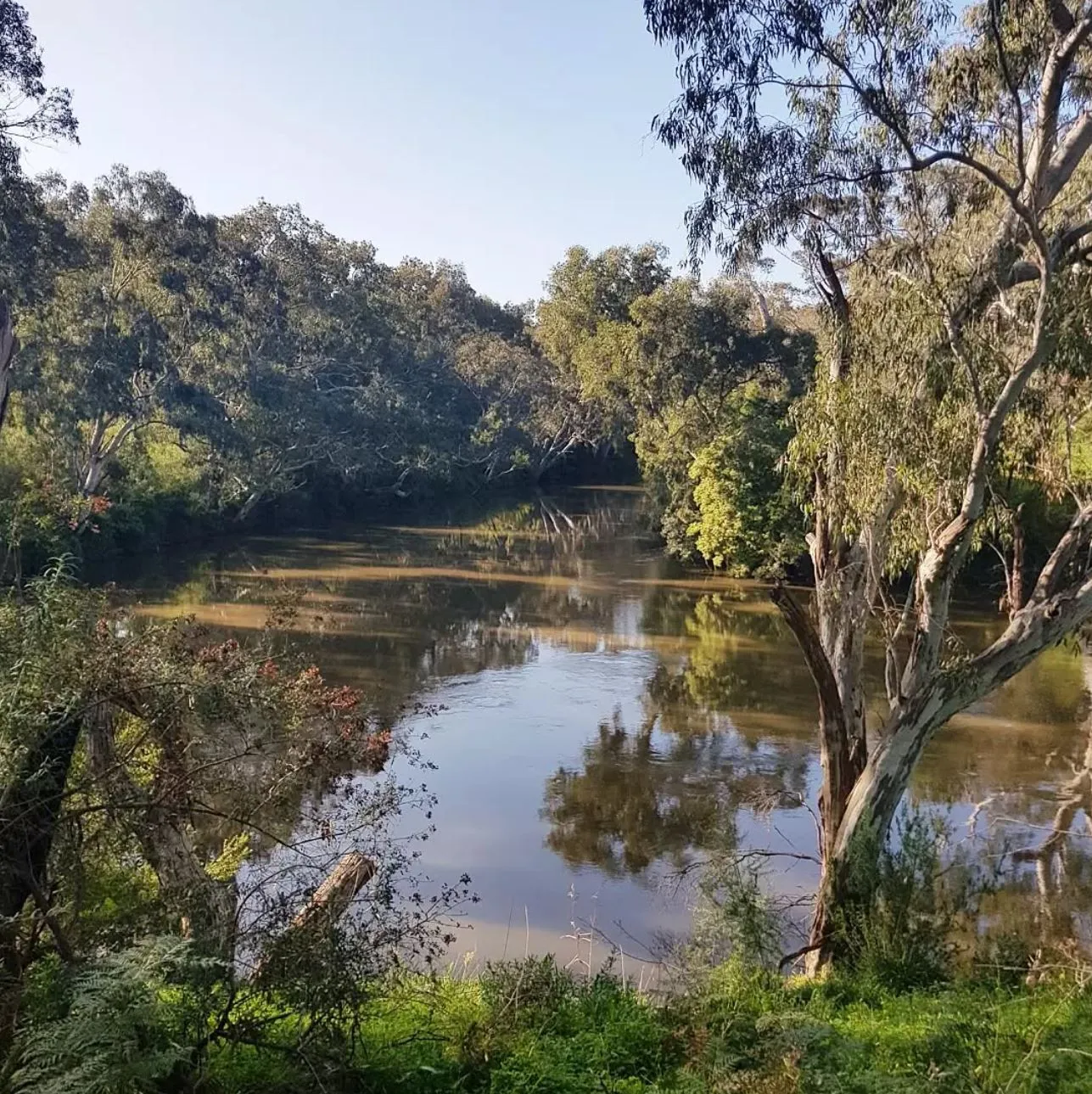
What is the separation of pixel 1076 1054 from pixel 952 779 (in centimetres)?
704

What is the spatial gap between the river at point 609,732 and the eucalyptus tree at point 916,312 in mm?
1124

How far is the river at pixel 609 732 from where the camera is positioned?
7.83 meters

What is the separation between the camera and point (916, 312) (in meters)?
6.36

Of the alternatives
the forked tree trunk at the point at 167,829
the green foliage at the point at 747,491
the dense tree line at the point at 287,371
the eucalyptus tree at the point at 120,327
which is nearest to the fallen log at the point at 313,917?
the forked tree trunk at the point at 167,829

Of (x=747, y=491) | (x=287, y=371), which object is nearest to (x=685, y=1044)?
(x=747, y=491)

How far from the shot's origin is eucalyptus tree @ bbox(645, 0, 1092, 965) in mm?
5977

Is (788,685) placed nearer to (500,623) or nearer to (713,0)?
(500,623)

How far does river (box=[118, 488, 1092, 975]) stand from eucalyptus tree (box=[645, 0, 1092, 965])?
3.69 feet

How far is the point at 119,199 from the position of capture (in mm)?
22453

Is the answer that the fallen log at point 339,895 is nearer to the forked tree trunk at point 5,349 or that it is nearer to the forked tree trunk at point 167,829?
the forked tree trunk at point 167,829

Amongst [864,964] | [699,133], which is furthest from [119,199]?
[864,964]

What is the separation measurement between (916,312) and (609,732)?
22.1 ft

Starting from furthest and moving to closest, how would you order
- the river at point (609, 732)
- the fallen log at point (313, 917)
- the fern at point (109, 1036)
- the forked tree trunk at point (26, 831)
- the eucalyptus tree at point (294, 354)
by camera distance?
the eucalyptus tree at point (294, 354) → the river at point (609, 732) → the fallen log at point (313, 917) → the forked tree trunk at point (26, 831) → the fern at point (109, 1036)

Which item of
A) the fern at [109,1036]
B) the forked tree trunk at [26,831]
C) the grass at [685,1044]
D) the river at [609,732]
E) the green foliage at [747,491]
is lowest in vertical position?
the river at [609,732]
